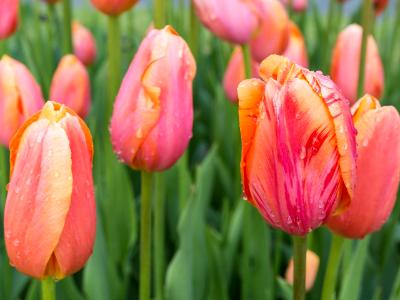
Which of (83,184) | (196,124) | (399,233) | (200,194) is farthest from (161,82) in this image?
(196,124)

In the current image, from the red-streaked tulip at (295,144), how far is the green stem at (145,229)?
21cm

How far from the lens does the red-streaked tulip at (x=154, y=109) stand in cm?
83

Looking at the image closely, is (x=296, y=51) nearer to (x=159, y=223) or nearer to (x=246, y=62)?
(x=246, y=62)

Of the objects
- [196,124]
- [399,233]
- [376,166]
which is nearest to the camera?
[376,166]

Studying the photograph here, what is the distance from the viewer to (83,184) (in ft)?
2.22

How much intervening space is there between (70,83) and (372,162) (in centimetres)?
69

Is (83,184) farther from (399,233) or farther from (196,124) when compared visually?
(196,124)

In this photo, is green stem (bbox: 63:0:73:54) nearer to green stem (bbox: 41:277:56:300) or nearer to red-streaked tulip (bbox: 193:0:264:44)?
red-streaked tulip (bbox: 193:0:264:44)

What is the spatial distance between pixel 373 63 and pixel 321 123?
2.39ft

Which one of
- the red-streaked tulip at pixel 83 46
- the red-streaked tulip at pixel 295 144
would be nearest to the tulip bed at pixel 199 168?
the red-streaked tulip at pixel 295 144

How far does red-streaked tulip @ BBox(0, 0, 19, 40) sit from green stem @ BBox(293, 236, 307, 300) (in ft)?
2.32

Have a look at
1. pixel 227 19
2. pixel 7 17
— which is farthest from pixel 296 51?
pixel 7 17

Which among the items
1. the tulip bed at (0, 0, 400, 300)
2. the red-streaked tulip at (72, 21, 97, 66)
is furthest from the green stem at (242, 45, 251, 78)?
the red-streaked tulip at (72, 21, 97, 66)

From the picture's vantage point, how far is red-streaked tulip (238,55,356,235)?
619mm
